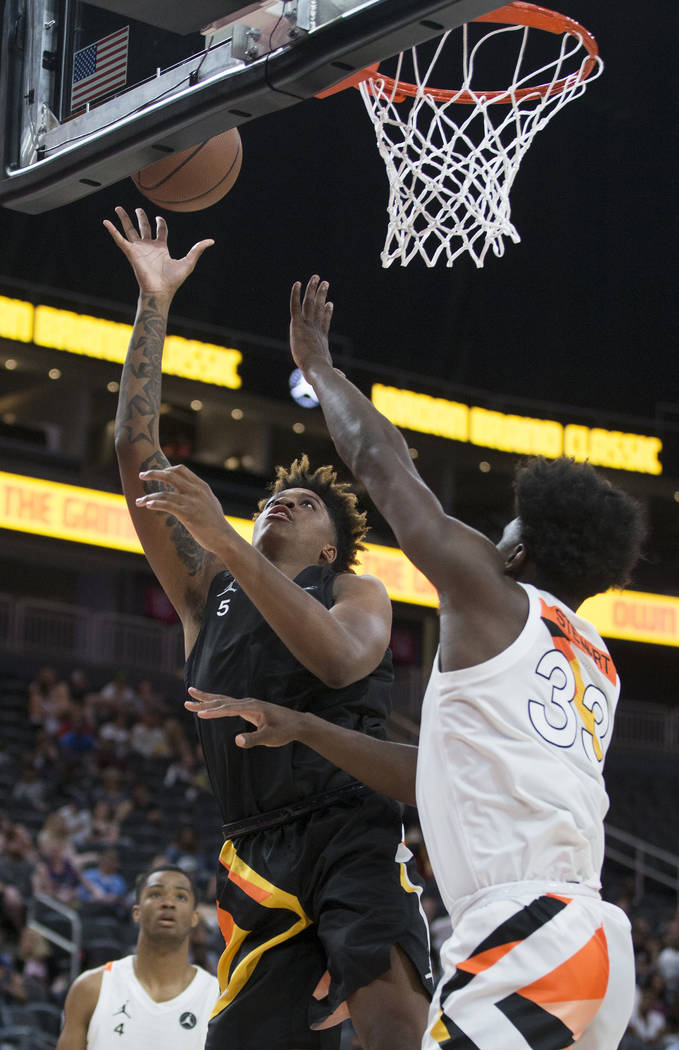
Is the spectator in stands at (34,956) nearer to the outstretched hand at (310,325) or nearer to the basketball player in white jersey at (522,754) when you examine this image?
the outstretched hand at (310,325)

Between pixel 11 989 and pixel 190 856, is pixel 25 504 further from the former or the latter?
pixel 11 989

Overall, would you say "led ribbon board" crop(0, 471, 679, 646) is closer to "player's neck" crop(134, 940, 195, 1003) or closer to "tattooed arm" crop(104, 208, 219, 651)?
"player's neck" crop(134, 940, 195, 1003)

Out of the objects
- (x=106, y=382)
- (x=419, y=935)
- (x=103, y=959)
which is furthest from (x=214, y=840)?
(x=419, y=935)

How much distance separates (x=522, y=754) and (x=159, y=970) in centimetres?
308

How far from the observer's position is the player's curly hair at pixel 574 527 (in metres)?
2.91

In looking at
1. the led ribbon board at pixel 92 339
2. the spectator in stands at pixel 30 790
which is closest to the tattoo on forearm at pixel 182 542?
the spectator in stands at pixel 30 790

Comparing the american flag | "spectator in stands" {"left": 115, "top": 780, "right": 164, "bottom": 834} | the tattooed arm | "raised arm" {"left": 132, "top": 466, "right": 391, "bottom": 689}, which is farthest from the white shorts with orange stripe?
"spectator in stands" {"left": 115, "top": 780, "right": 164, "bottom": 834}

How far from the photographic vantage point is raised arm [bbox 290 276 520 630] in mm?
2748

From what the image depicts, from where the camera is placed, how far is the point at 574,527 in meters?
2.91

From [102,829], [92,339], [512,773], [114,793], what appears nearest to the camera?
[512,773]

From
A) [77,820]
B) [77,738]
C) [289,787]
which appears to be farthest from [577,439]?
[289,787]

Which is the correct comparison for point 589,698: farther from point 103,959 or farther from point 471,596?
point 103,959

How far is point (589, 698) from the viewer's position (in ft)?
9.55

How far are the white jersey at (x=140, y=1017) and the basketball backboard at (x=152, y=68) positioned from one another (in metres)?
2.90
